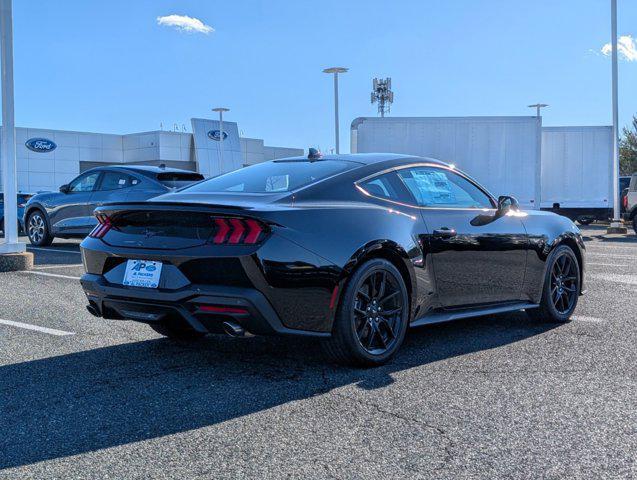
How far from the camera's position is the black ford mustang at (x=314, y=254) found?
4051 mm

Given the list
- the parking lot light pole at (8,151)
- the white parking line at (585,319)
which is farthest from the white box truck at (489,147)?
the white parking line at (585,319)

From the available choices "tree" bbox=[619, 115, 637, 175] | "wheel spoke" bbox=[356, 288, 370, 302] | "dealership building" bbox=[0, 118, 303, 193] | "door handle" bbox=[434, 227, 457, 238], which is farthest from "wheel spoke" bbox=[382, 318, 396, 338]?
"tree" bbox=[619, 115, 637, 175]

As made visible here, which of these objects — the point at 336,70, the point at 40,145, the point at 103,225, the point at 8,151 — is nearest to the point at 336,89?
the point at 336,70

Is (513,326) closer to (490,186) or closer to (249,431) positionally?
(249,431)

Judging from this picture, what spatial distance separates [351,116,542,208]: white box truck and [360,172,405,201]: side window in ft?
47.1

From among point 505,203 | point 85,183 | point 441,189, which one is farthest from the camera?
point 85,183

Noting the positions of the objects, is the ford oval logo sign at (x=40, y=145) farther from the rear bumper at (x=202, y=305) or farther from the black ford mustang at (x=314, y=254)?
the rear bumper at (x=202, y=305)

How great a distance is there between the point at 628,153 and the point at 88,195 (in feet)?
175

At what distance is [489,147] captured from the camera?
19328mm

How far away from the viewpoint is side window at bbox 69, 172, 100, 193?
1238cm

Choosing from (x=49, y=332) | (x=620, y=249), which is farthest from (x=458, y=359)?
(x=620, y=249)

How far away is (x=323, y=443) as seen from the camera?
3.20 m

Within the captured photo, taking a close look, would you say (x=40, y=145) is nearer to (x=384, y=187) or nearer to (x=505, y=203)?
(x=505, y=203)

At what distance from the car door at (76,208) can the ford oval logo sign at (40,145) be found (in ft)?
105
